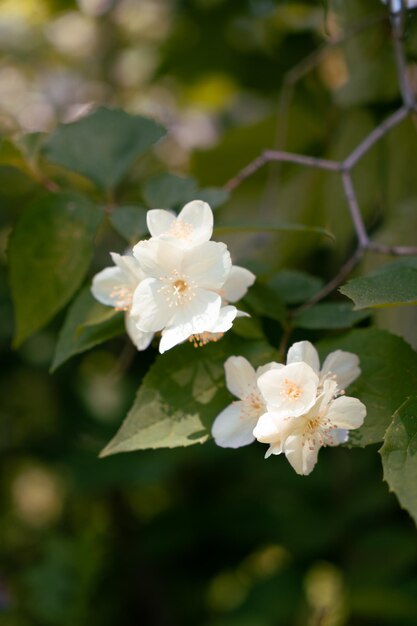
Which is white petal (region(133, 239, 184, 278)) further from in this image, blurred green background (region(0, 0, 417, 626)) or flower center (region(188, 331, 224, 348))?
blurred green background (region(0, 0, 417, 626))

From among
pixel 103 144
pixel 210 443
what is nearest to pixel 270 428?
pixel 103 144

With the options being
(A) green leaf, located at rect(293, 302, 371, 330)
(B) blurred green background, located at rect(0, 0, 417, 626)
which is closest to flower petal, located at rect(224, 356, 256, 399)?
(A) green leaf, located at rect(293, 302, 371, 330)

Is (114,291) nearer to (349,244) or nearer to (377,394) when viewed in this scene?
(377,394)

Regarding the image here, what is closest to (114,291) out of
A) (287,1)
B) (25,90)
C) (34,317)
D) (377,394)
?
(34,317)

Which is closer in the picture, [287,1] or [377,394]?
[377,394]

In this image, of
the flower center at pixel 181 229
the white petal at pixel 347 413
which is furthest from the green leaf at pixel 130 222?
the white petal at pixel 347 413

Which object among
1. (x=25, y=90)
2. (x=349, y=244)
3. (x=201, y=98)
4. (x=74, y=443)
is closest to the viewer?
(x=349, y=244)
